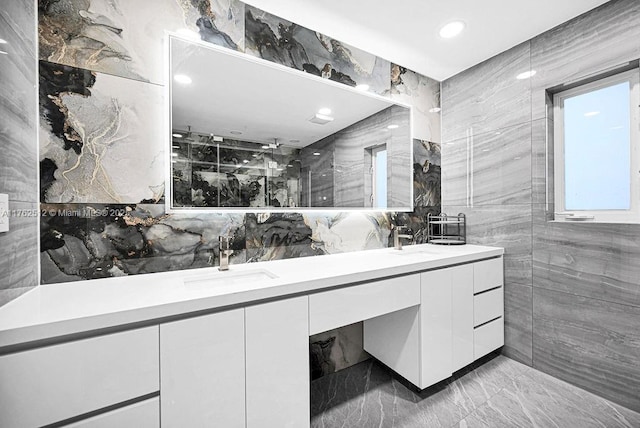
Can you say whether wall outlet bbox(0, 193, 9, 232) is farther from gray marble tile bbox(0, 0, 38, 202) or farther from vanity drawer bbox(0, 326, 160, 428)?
vanity drawer bbox(0, 326, 160, 428)

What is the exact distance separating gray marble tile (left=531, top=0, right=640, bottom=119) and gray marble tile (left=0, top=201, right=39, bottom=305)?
2829mm

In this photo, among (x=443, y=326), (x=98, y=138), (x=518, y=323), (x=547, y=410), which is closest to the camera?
(x=98, y=138)

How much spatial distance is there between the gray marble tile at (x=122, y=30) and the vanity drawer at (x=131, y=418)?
1.33 meters

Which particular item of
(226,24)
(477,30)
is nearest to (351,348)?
(226,24)

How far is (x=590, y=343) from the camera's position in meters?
1.65

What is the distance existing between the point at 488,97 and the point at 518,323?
69.0 inches

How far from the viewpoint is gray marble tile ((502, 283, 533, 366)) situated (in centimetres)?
193

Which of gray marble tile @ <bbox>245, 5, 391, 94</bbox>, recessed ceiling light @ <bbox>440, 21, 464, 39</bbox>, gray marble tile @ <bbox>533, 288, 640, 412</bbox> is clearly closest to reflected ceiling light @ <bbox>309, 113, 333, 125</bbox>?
gray marble tile @ <bbox>245, 5, 391, 94</bbox>

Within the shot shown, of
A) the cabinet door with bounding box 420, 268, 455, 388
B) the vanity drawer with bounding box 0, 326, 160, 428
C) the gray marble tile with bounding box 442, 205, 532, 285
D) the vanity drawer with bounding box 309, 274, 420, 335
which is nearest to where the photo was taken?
the vanity drawer with bounding box 0, 326, 160, 428

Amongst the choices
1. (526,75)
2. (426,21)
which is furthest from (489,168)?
(426,21)

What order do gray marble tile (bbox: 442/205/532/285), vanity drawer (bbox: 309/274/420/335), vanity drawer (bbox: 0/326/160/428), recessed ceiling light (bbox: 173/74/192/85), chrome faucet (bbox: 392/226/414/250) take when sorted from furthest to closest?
chrome faucet (bbox: 392/226/414/250) → gray marble tile (bbox: 442/205/532/285) → recessed ceiling light (bbox: 173/74/192/85) → vanity drawer (bbox: 309/274/420/335) → vanity drawer (bbox: 0/326/160/428)

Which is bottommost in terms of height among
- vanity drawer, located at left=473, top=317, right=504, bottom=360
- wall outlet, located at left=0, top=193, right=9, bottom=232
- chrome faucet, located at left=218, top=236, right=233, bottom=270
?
vanity drawer, located at left=473, top=317, right=504, bottom=360

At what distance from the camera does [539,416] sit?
4.81ft

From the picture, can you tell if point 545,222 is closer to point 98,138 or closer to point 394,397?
point 394,397
